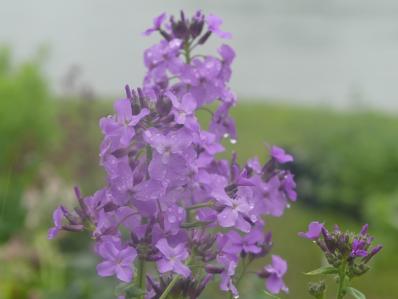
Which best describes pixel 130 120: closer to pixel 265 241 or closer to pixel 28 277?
pixel 265 241

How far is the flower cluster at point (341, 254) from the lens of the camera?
56 centimetres

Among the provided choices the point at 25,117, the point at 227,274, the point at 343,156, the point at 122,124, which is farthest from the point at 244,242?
the point at 343,156

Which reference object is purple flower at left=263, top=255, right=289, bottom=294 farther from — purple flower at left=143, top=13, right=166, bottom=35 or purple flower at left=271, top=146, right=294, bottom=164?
purple flower at left=143, top=13, right=166, bottom=35

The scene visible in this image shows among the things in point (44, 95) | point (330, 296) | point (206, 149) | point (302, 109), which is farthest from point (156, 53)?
point (302, 109)

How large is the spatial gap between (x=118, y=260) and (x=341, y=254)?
0.18 m

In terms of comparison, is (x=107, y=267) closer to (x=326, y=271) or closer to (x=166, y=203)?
(x=166, y=203)

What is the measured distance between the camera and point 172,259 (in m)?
0.52

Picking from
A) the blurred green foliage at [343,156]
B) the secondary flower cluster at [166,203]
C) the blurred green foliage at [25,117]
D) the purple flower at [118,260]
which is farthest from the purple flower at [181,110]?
the blurred green foliage at [343,156]

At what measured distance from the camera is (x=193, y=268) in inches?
23.0

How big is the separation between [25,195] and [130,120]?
2683 mm

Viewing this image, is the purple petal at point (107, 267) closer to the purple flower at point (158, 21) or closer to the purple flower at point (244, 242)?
the purple flower at point (244, 242)

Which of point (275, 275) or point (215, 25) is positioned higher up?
point (215, 25)

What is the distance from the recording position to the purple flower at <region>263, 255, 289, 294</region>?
0.63 metres

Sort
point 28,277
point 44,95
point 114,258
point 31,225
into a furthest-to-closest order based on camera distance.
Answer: point 44,95, point 31,225, point 28,277, point 114,258
